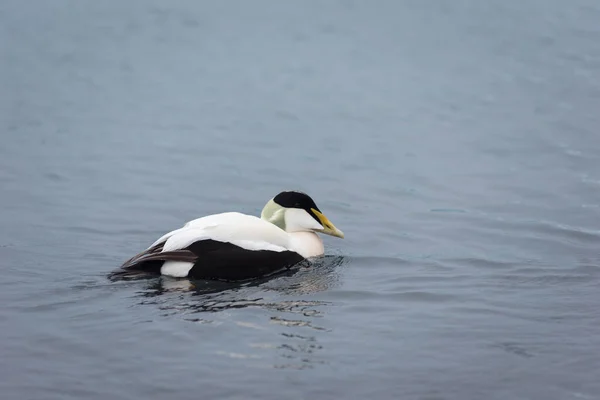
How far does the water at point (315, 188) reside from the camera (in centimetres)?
689

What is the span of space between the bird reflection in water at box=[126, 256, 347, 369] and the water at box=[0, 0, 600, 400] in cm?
3

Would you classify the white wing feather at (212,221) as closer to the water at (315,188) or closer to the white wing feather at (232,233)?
the white wing feather at (232,233)

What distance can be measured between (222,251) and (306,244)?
942 mm

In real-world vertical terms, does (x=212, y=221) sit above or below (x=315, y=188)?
below

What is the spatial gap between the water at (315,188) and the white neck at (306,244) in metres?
0.18

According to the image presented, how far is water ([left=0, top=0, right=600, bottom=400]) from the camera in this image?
689 centimetres

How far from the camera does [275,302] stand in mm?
8102

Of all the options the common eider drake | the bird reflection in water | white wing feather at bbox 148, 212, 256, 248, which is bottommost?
the bird reflection in water

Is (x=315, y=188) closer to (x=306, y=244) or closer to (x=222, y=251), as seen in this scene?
(x=306, y=244)

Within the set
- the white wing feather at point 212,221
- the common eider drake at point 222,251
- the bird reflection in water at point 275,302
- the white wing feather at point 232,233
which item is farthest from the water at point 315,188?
the white wing feather at point 212,221

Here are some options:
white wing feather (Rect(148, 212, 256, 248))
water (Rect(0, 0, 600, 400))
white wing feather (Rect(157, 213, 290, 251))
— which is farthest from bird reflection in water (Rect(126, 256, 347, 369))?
white wing feather (Rect(148, 212, 256, 248))

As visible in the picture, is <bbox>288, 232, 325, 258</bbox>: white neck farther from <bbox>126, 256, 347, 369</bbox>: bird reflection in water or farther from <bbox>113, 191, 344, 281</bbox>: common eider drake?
<bbox>126, 256, 347, 369</bbox>: bird reflection in water

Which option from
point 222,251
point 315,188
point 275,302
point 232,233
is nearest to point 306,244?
point 232,233

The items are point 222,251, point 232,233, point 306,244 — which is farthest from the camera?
point 306,244
